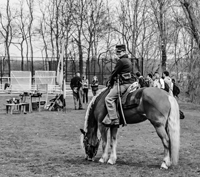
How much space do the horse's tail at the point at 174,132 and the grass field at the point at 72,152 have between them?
10.2 inches

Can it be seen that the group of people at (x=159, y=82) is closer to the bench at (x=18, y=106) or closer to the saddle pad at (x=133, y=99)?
the bench at (x=18, y=106)

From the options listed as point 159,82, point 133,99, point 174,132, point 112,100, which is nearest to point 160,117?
point 174,132

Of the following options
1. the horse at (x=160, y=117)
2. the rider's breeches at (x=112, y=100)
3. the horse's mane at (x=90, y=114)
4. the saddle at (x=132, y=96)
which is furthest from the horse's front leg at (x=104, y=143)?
the saddle at (x=132, y=96)

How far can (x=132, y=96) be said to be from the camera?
7691mm

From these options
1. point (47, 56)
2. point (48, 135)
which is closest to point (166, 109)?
point (48, 135)

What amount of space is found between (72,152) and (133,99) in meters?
2.24

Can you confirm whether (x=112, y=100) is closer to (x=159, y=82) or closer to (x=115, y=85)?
(x=115, y=85)

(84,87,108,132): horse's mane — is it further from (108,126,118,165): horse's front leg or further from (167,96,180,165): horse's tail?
(167,96,180,165): horse's tail

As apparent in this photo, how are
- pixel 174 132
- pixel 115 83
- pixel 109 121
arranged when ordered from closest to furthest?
pixel 174 132 → pixel 109 121 → pixel 115 83

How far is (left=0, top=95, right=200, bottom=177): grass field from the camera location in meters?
6.96

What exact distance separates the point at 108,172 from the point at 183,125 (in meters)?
8.27

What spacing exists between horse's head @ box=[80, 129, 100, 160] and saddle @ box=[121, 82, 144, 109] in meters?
0.90

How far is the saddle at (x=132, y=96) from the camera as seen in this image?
759 cm

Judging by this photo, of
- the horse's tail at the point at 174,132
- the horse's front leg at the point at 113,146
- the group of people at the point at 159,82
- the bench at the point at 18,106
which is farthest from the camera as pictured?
the bench at the point at 18,106
